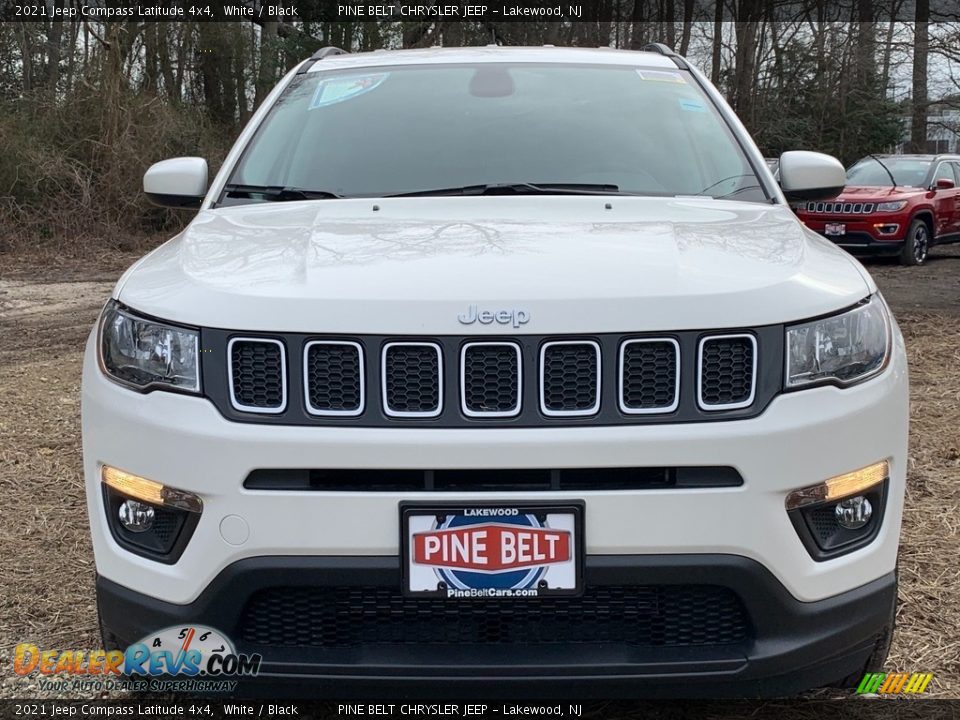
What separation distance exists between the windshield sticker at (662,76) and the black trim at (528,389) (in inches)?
73.4

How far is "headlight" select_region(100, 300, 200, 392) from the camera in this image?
211 centimetres

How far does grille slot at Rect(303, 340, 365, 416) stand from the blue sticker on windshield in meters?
1.94

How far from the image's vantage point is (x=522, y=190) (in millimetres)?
3078

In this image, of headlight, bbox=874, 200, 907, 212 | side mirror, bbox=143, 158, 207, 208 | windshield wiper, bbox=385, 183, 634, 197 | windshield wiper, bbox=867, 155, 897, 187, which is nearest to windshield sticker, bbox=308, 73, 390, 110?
side mirror, bbox=143, 158, 207, 208

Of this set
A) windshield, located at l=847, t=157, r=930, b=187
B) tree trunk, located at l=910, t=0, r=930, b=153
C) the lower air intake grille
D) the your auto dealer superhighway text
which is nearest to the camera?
the lower air intake grille

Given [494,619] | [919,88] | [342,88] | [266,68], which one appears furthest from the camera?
[919,88]

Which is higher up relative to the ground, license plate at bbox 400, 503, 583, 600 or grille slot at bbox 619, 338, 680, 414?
grille slot at bbox 619, 338, 680, 414

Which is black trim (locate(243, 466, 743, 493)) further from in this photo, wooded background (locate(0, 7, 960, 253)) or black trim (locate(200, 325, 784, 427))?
wooded background (locate(0, 7, 960, 253))

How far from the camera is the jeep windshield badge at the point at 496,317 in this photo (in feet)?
6.64

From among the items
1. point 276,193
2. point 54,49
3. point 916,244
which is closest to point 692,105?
point 276,193

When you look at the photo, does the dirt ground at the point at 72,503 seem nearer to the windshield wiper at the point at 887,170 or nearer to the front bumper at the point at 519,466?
the front bumper at the point at 519,466

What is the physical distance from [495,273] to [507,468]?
425 millimetres

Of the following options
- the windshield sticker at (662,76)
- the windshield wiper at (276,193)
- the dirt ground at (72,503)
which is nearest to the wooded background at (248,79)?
the dirt ground at (72,503)

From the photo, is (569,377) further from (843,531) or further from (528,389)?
(843,531)
